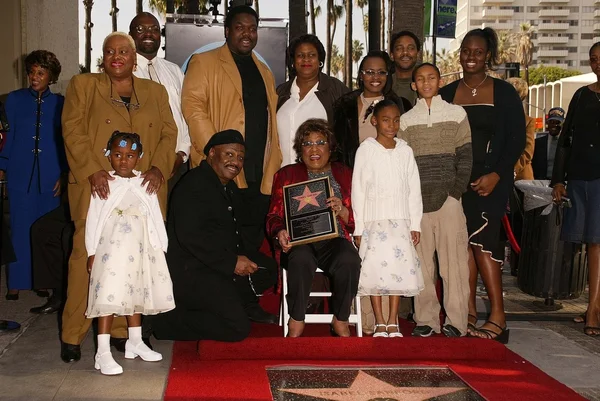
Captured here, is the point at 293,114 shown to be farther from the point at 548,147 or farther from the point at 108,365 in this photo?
the point at 548,147

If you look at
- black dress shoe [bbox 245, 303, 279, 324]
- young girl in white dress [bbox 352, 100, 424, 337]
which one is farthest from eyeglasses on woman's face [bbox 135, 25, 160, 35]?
black dress shoe [bbox 245, 303, 279, 324]

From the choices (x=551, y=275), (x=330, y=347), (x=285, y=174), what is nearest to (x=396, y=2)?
(x=551, y=275)

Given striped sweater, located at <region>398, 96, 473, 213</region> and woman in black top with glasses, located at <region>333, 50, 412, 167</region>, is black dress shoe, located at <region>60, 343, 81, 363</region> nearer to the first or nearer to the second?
woman in black top with glasses, located at <region>333, 50, 412, 167</region>

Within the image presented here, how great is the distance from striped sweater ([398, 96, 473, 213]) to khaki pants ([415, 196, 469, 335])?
0.09m

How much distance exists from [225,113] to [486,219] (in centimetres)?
211

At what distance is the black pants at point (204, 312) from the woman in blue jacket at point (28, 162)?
2112 mm

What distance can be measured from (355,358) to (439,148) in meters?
1.69

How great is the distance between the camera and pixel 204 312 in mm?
5879

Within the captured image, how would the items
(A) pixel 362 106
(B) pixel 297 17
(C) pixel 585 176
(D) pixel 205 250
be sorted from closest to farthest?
(D) pixel 205 250
(A) pixel 362 106
(C) pixel 585 176
(B) pixel 297 17

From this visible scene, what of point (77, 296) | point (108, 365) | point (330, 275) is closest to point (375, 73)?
point (330, 275)

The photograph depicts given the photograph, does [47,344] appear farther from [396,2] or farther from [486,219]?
[396,2]

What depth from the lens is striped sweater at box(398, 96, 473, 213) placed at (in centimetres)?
609

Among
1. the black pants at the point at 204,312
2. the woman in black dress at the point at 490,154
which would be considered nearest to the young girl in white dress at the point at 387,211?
the woman in black dress at the point at 490,154

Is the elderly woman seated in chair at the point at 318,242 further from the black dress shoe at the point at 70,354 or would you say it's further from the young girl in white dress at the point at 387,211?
the black dress shoe at the point at 70,354
